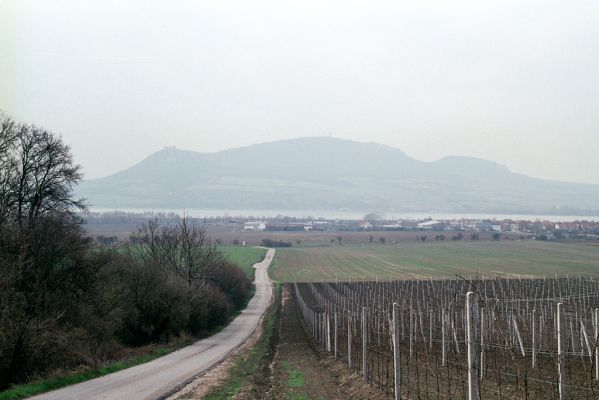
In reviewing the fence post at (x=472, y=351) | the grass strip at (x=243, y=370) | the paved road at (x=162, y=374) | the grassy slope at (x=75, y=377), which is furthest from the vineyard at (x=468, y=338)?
the grassy slope at (x=75, y=377)

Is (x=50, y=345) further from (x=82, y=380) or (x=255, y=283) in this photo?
(x=255, y=283)

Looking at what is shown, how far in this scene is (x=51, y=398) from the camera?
1983 cm

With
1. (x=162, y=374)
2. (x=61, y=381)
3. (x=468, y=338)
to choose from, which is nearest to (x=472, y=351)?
(x=468, y=338)

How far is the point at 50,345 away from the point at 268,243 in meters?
131

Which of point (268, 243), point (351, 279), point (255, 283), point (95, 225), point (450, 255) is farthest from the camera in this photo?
point (95, 225)

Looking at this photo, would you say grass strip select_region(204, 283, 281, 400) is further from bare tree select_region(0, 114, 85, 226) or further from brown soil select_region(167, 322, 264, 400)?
bare tree select_region(0, 114, 85, 226)

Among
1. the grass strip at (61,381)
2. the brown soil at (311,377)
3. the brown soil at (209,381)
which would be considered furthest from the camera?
the brown soil at (209,381)

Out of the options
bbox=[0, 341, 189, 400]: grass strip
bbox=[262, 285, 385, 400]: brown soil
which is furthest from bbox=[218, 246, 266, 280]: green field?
bbox=[0, 341, 189, 400]: grass strip

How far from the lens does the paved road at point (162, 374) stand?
68.9 ft

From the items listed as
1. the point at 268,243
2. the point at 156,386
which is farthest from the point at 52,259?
the point at 268,243

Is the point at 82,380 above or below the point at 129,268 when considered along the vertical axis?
below

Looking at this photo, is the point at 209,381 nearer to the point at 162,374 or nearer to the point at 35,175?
the point at 162,374

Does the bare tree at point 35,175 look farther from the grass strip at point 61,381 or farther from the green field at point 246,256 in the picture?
the green field at point 246,256

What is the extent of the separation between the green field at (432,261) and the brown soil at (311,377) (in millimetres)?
42496
